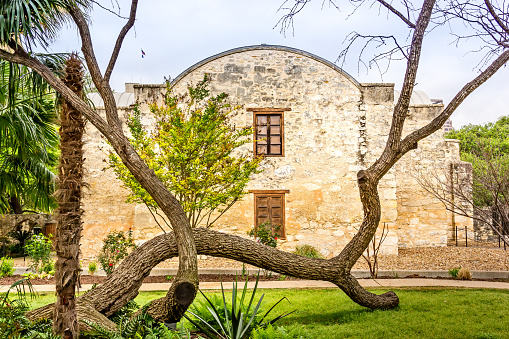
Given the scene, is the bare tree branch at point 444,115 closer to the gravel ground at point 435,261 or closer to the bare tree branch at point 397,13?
the bare tree branch at point 397,13

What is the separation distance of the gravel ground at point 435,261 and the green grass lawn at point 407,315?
12.0 feet

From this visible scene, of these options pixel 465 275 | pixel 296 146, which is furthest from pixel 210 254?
pixel 296 146

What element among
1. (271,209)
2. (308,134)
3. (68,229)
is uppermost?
(308,134)

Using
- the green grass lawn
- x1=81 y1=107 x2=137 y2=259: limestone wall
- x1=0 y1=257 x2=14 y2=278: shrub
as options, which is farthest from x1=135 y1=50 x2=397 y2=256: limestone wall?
x1=0 y1=257 x2=14 y2=278: shrub

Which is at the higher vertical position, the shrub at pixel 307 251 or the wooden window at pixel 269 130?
the wooden window at pixel 269 130

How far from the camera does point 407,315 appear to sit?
20.4 feet

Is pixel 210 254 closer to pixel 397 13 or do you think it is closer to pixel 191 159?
pixel 397 13

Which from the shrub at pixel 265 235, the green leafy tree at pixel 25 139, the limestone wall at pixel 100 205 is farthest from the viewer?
the limestone wall at pixel 100 205

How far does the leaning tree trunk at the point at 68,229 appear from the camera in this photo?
4.23 m

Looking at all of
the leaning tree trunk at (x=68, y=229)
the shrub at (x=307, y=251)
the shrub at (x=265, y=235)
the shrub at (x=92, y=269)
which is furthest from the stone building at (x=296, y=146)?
the leaning tree trunk at (x=68, y=229)

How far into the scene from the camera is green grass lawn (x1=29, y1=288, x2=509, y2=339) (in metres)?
5.48

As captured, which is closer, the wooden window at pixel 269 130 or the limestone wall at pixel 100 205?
the wooden window at pixel 269 130

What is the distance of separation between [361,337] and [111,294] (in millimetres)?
3094

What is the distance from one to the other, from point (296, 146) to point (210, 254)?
7.91m
